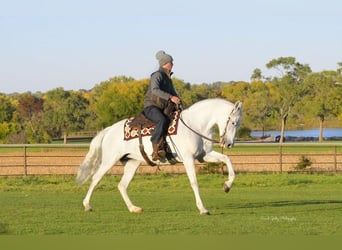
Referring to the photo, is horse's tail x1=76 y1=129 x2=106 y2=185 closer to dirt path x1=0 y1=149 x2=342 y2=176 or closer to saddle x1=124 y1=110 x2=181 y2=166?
saddle x1=124 y1=110 x2=181 y2=166

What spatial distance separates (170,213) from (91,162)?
7.63 ft

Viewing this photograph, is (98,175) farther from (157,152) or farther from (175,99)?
(175,99)

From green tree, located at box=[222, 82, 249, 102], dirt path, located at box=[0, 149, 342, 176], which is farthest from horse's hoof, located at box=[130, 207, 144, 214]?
green tree, located at box=[222, 82, 249, 102]

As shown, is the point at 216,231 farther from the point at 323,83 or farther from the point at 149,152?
the point at 323,83

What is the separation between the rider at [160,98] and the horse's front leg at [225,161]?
859mm

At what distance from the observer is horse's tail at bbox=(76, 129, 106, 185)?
14383 mm

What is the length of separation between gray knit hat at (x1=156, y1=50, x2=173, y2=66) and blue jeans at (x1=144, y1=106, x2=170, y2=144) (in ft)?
2.77

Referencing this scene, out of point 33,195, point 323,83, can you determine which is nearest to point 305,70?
point 323,83

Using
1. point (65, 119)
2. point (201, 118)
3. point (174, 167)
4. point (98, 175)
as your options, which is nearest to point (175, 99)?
point (201, 118)

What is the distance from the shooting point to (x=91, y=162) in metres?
14.5

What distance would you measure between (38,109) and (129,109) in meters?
40.1

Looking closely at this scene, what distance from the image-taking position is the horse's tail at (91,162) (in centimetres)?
1438

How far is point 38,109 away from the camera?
11988 centimetres

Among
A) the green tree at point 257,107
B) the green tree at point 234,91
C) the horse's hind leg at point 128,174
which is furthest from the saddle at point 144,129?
the green tree at point 234,91
